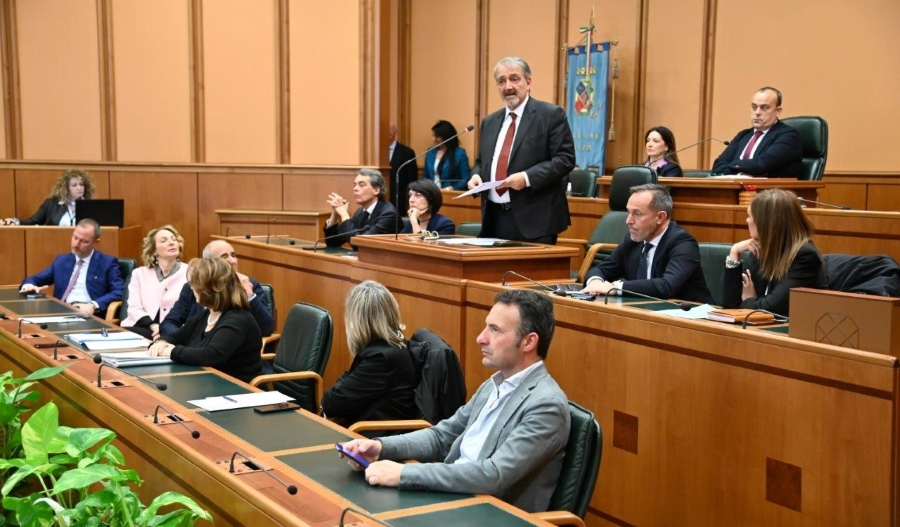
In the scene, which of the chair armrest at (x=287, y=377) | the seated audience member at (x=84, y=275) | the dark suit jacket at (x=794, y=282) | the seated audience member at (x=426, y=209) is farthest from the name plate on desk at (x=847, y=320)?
the seated audience member at (x=84, y=275)

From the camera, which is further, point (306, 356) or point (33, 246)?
point (33, 246)

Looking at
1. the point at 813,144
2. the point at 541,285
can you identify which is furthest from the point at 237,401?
the point at 813,144

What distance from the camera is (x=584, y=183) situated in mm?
8312

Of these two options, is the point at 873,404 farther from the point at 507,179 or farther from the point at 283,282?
the point at 283,282

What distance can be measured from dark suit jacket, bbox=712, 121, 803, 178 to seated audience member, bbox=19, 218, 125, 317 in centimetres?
392

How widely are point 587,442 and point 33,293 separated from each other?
4.13 m

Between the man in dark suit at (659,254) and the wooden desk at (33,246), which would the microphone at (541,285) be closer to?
the man in dark suit at (659,254)

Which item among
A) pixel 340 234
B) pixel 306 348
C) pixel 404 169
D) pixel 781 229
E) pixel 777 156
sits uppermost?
pixel 777 156

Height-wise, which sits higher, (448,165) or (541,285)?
(448,165)

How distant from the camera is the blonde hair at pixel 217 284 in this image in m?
4.05

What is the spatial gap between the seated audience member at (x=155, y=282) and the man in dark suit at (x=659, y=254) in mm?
2628

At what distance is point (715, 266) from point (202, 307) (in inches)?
98.0

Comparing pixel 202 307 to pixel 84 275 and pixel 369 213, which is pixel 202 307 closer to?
pixel 369 213

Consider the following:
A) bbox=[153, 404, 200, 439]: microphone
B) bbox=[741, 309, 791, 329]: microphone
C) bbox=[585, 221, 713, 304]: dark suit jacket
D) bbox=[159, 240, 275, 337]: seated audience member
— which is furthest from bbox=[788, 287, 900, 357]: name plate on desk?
bbox=[159, 240, 275, 337]: seated audience member
